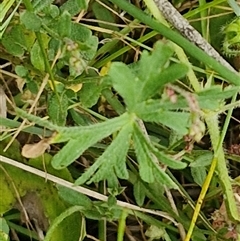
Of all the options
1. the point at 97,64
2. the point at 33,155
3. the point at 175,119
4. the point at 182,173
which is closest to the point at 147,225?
the point at 182,173

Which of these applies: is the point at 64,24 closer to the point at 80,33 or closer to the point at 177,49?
the point at 80,33

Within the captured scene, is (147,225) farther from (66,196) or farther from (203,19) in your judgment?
(203,19)

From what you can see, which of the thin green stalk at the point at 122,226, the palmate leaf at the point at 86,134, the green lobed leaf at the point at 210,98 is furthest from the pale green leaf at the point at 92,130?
the thin green stalk at the point at 122,226

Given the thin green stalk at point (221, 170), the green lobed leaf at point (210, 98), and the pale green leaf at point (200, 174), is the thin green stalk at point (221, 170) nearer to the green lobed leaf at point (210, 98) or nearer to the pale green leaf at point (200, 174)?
the pale green leaf at point (200, 174)

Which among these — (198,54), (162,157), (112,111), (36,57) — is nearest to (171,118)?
(162,157)

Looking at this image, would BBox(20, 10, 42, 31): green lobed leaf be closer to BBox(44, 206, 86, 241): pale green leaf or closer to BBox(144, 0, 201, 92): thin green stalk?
BBox(144, 0, 201, 92): thin green stalk

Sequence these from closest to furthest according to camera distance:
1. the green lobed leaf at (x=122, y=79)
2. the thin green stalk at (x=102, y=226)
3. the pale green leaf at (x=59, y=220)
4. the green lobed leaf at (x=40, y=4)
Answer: the green lobed leaf at (x=122, y=79) < the green lobed leaf at (x=40, y=4) < the pale green leaf at (x=59, y=220) < the thin green stalk at (x=102, y=226)

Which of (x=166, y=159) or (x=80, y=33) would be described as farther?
(x=80, y=33)
